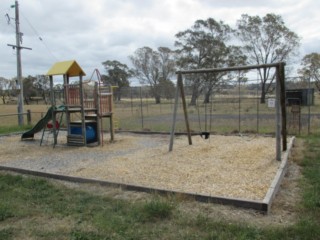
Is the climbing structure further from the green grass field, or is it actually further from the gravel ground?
the green grass field

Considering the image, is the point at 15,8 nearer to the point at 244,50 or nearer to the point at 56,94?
the point at 56,94

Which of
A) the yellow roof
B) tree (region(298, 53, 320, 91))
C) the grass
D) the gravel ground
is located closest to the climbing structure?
the yellow roof

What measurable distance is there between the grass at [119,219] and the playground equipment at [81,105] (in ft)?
16.4

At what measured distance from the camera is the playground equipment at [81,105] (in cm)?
1003

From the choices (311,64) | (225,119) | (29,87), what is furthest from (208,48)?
(29,87)

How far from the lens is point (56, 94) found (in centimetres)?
1114

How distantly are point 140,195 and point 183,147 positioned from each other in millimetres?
4020

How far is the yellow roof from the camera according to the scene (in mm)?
10070

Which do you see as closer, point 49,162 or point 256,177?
point 256,177

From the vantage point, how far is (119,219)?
389 centimetres

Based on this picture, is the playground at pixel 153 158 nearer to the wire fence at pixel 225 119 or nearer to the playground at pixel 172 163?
the playground at pixel 172 163

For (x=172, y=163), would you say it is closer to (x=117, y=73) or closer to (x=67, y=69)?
(x=67, y=69)

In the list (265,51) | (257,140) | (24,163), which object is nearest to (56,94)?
(24,163)

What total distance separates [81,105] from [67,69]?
49.5 inches
